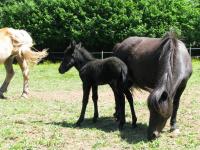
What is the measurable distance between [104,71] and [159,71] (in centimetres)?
130

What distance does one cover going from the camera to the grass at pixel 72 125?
7230 mm

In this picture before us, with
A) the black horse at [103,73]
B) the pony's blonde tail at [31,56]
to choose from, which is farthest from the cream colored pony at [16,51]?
the black horse at [103,73]

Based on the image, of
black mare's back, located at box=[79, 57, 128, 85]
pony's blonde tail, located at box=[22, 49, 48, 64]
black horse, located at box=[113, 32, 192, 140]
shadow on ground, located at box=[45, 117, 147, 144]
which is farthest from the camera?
pony's blonde tail, located at box=[22, 49, 48, 64]

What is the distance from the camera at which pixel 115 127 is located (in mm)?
8680

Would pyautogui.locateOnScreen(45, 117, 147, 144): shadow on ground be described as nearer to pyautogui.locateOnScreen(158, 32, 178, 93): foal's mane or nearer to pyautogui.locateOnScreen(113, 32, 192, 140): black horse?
pyautogui.locateOnScreen(113, 32, 192, 140): black horse

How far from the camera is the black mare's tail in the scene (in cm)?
689

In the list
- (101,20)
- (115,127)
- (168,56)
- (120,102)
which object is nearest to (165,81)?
(168,56)

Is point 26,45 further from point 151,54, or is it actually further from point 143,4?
point 143,4

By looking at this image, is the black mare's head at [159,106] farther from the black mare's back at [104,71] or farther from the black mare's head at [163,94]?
the black mare's back at [104,71]

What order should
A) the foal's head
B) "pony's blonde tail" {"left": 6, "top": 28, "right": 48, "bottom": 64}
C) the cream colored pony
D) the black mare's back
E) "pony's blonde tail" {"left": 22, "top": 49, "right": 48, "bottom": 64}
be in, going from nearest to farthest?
the black mare's back < the foal's head < the cream colored pony < "pony's blonde tail" {"left": 6, "top": 28, "right": 48, "bottom": 64} < "pony's blonde tail" {"left": 22, "top": 49, "right": 48, "bottom": 64}

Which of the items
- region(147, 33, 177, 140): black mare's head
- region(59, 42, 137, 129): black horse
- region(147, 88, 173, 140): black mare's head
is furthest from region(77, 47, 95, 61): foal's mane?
region(147, 88, 173, 140): black mare's head

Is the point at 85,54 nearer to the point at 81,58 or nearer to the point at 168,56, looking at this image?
the point at 81,58

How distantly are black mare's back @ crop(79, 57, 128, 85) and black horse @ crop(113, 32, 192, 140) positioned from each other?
40 cm

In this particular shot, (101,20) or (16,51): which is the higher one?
(16,51)
